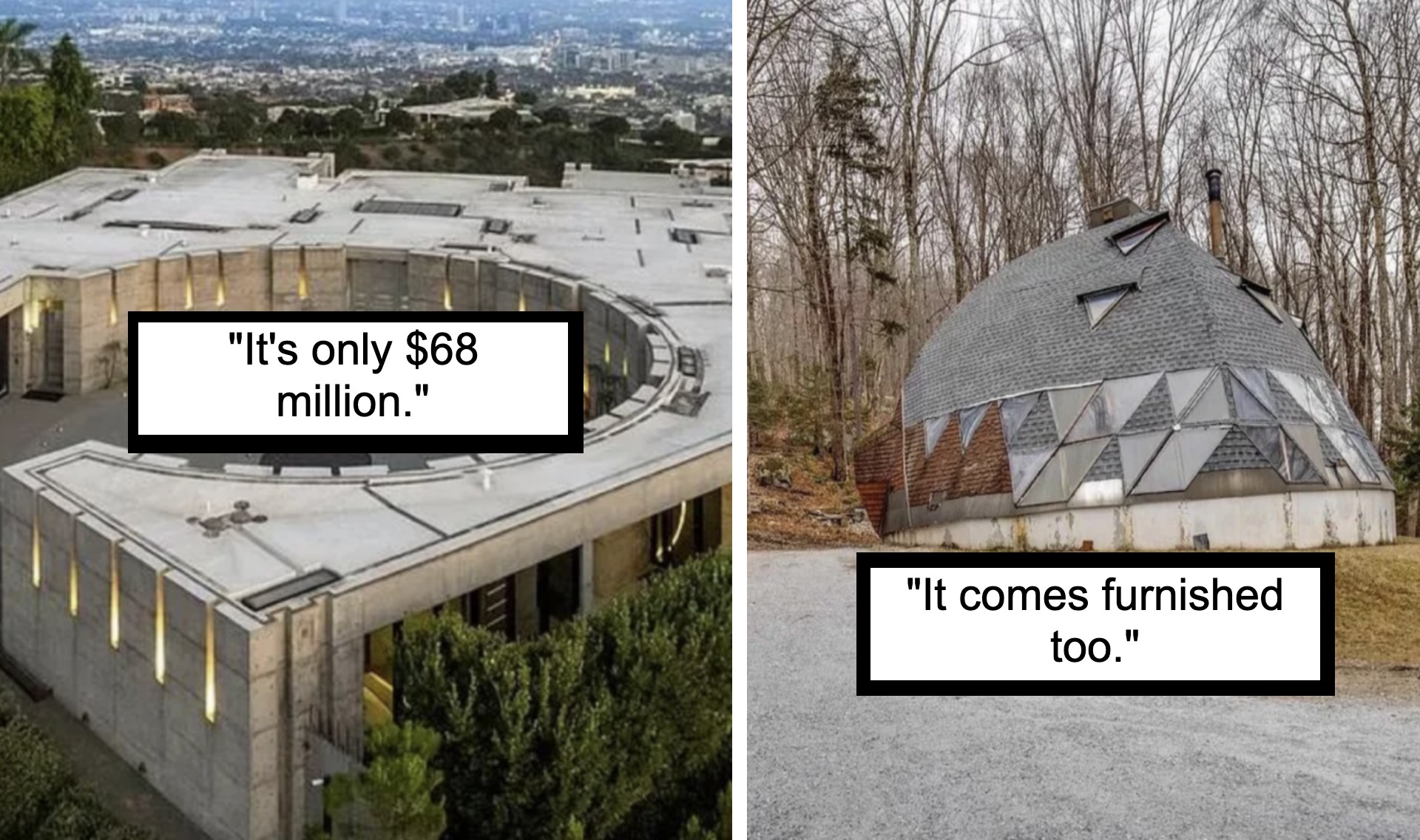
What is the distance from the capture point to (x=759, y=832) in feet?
12.7

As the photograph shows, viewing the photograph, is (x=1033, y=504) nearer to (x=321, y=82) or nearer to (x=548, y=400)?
(x=548, y=400)

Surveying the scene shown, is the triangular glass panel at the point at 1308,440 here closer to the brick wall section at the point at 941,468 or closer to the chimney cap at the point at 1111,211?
the chimney cap at the point at 1111,211

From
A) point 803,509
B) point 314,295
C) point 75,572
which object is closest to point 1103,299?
point 803,509

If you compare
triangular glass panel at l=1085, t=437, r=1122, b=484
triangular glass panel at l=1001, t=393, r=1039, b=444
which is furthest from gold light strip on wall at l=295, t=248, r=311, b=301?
triangular glass panel at l=1085, t=437, r=1122, b=484

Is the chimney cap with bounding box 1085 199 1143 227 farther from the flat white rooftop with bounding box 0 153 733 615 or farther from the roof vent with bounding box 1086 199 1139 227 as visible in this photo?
the flat white rooftop with bounding box 0 153 733 615

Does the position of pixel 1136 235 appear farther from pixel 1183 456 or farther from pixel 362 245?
pixel 362 245

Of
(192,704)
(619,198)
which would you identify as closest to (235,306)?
(619,198)

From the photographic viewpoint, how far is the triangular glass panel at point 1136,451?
3.68 m

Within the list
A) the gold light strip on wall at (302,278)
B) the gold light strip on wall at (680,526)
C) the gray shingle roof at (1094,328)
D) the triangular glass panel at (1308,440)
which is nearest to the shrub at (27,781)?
the gold light strip on wall at (680,526)

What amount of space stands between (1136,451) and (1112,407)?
0.16 m

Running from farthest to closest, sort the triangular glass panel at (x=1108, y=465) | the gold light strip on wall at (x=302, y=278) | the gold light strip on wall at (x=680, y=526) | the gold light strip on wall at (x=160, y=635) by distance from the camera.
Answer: the gold light strip on wall at (x=302, y=278) < the gold light strip on wall at (x=680, y=526) < the gold light strip on wall at (x=160, y=635) < the triangular glass panel at (x=1108, y=465)

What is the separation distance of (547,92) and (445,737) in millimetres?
10132

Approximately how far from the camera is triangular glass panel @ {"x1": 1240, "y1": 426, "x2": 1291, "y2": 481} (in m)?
3.66

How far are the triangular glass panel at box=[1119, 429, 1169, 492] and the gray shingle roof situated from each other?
8.0 inches
